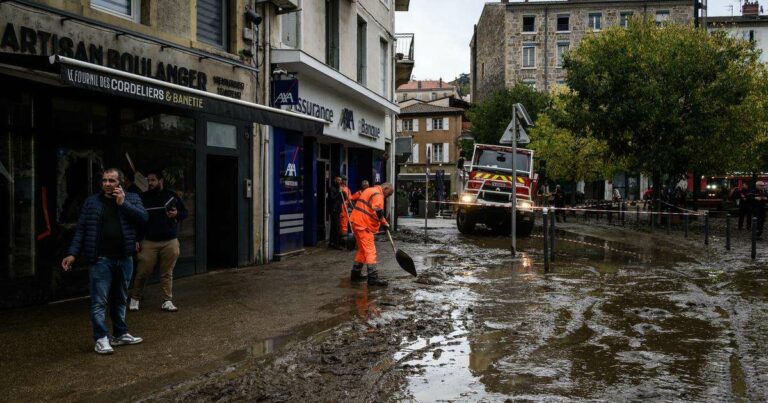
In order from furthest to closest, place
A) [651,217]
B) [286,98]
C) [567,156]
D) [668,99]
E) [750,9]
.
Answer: [750,9] → [567,156] → [651,217] → [668,99] → [286,98]

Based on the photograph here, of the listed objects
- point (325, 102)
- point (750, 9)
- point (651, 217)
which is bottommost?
point (651, 217)

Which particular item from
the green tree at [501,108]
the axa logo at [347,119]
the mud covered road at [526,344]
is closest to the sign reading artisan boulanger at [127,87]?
the mud covered road at [526,344]

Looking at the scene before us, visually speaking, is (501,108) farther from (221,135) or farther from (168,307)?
(168,307)

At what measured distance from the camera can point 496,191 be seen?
20.2m

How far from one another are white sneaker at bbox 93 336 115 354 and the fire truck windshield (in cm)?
1599

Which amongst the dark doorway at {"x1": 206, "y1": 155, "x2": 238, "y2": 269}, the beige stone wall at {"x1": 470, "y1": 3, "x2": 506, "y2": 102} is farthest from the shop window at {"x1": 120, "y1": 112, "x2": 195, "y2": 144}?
the beige stone wall at {"x1": 470, "y1": 3, "x2": 506, "y2": 102}

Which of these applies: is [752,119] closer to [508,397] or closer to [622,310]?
[622,310]

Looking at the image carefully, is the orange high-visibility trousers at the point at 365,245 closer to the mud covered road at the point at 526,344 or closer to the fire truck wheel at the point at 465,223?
the mud covered road at the point at 526,344

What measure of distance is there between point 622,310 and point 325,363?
13.5 feet

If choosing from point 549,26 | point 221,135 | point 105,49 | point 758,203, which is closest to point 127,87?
point 105,49

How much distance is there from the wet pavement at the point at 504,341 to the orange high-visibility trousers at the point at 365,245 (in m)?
0.47

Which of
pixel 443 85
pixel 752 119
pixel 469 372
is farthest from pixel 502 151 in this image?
pixel 443 85

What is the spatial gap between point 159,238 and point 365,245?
3236 millimetres

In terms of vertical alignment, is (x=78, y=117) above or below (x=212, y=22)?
below
